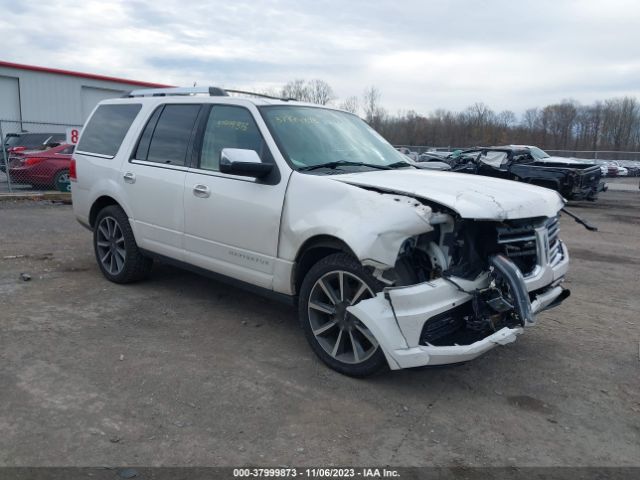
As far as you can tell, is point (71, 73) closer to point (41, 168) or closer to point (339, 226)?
point (41, 168)

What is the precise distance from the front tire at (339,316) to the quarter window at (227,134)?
1202mm

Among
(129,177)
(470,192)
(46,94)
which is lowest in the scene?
(129,177)

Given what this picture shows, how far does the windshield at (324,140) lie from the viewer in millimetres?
4457

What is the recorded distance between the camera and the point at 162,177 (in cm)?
522

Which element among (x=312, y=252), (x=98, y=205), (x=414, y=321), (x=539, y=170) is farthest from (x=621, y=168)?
(x=414, y=321)

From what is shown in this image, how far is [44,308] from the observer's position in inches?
205

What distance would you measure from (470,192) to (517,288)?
72 cm

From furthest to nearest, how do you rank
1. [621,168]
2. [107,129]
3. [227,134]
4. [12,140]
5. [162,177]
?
[621,168] → [12,140] → [107,129] → [162,177] → [227,134]

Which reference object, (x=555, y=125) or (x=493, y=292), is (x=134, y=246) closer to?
(x=493, y=292)

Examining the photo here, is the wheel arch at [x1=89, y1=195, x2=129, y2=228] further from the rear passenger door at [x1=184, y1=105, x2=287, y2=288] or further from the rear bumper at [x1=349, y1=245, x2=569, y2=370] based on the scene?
the rear bumper at [x1=349, y1=245, x2=569, y2=370]

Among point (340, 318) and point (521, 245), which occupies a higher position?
point (521, 245)

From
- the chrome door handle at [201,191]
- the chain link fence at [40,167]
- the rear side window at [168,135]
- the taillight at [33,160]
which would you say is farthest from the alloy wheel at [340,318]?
the taillight at [33,160]

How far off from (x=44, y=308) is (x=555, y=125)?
80.3 meters

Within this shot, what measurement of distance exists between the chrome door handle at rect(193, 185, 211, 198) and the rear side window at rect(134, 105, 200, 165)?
39 cm
